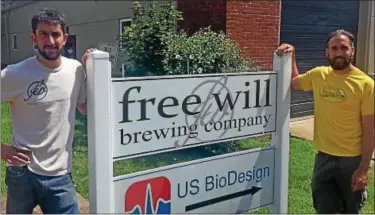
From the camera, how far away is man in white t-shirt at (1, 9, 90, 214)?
8.03 ft

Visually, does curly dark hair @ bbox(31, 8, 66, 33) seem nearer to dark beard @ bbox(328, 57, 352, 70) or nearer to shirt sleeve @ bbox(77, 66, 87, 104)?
shirt sleeve @ bbox(77, 66, 87, 104)

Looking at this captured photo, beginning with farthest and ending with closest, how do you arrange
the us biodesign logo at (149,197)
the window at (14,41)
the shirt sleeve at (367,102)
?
1. the window at (14,41)
2. the shirt sleeve at (367,102)
3. the us biodesign logo at (149,197)

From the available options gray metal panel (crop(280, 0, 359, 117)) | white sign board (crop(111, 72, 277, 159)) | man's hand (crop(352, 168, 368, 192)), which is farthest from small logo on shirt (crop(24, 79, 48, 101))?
gray metal panel (crop(280, 0, 359, 117))

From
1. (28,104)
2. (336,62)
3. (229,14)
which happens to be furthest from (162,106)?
(229,14)

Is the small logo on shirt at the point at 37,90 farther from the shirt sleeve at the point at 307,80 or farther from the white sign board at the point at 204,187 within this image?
the shirt sleeve at the point at 307,80

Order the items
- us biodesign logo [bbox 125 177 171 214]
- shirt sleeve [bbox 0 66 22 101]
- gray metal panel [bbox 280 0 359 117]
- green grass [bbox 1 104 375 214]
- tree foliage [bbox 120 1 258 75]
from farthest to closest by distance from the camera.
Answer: gray metal panel [bbox 280 0 359 117] → tree foliage [bbox 120 1 258 75] → green grass [bbox 1 104 375 214] → us biodesign logo [bbox 125 177 171 214] → shirt sleeve [bbox 0 66 22 101]

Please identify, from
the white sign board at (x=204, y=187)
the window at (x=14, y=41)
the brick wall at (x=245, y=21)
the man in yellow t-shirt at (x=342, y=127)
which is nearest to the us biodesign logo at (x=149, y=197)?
the white sign board at (x=204, y=187)

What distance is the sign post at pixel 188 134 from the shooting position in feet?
8.63

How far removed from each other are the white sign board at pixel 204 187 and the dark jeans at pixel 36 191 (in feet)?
0.96

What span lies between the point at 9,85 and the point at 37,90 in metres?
0.15

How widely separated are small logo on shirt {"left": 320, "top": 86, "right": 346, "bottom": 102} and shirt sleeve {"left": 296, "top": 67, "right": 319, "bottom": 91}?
0.58 ft

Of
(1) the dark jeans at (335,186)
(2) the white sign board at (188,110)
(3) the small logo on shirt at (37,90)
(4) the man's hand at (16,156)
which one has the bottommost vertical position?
(1) the dark jeans at (335,186)

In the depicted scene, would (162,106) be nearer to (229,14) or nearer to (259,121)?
(259,121)

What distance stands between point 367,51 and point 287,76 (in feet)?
24.5
